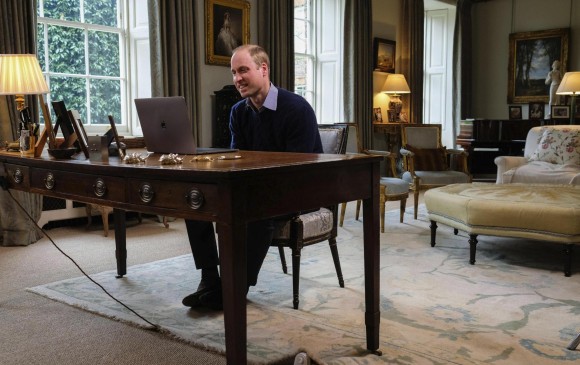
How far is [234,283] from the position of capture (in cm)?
177

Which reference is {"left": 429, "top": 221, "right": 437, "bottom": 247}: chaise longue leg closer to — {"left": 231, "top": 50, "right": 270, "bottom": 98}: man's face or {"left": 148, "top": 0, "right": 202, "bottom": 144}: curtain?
{"left": 231, "top": 50, "right": 270, "bottom": 98}: man's face

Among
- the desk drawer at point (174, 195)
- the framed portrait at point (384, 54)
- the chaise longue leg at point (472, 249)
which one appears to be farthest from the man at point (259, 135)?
the framed portrait at point (384, 54)

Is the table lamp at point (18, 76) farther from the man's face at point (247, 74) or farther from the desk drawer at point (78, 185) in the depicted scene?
the man's face at point (247, 74)

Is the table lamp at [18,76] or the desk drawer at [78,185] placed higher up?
the table lamp at [18,76]

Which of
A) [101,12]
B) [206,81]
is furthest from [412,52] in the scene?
[101,12]

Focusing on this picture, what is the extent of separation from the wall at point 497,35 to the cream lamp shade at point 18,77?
858 cm

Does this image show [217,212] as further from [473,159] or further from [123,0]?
[473,159]

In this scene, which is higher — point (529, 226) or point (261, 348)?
point (529, 226)

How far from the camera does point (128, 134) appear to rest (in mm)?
5926

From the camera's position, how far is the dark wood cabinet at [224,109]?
5.93m

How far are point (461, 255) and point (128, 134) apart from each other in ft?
11.5

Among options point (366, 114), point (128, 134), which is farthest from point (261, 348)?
point (366, 114)

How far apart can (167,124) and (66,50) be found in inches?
139

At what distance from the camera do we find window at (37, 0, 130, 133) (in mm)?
5340
